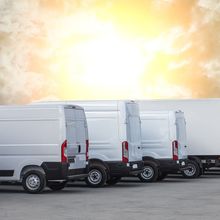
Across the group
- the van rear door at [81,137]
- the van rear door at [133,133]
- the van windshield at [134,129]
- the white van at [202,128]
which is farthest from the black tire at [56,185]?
the white van at [202,128]

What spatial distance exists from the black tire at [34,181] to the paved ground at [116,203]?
0.25 meters

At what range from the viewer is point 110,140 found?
68.0 feet

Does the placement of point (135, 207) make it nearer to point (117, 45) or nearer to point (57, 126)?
point (57, 126)

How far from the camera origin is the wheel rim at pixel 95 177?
2088 cm

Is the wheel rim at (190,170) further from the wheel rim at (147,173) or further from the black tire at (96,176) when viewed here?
the black tire at (96,176)

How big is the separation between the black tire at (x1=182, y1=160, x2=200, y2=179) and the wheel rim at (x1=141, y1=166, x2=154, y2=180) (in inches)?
127

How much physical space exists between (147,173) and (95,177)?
3.25 metres

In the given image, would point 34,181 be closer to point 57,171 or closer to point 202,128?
point 57,171

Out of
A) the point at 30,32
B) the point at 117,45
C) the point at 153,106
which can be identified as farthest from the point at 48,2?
the point at 153,106

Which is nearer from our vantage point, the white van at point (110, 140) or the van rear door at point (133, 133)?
the white van at point (110, 140)

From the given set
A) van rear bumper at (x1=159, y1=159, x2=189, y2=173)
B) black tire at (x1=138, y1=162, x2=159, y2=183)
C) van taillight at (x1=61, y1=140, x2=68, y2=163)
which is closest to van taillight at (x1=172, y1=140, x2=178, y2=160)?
van rear bumper at (x1=159, y1=159, x2=189, y2=173)

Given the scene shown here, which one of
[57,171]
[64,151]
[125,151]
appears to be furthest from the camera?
[125,151]

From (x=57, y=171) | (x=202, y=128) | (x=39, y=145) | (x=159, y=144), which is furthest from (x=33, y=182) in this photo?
(x=202, y=128)

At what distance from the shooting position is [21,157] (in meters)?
18.5
